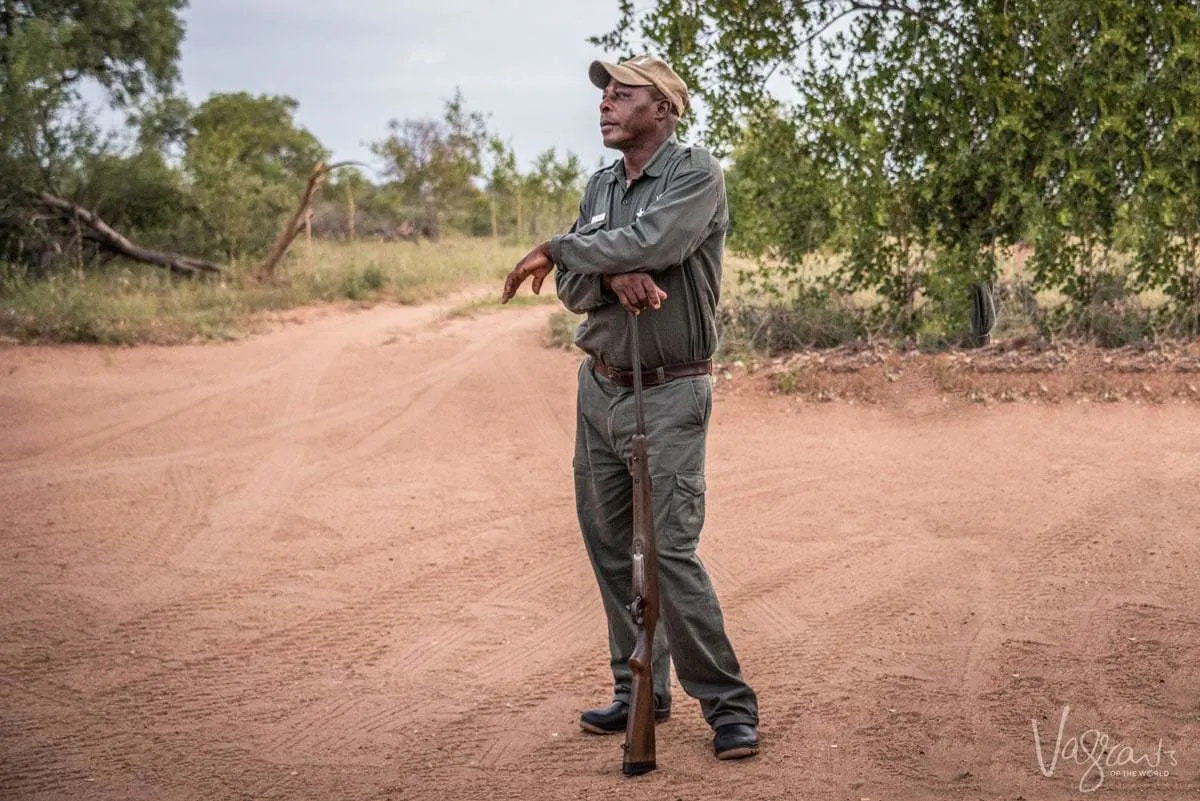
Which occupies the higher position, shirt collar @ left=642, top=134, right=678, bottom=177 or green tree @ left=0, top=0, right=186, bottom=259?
green tree @ left=0, top=0, right=186, bottom=259

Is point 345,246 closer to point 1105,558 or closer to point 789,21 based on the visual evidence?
point 789,21

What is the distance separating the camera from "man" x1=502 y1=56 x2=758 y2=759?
12.7 ft

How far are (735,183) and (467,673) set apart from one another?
741 cm

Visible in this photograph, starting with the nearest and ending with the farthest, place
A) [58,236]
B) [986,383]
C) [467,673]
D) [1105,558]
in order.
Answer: [467,673] → [1105,558] → [986,383] → [58,236]

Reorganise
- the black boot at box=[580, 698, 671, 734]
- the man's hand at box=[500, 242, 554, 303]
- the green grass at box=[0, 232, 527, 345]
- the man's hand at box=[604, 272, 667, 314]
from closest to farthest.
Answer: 1. the man's hand at box=[604, 272, 667, 314]
2. the man's hand at box=[500, 242, 554, 303]
3. the black boot at box=[580, 698, 671, 734]
4. the green grass at box=[0, 232, 527, 345]

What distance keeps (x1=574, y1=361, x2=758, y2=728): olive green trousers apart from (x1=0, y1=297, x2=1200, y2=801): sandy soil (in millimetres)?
266

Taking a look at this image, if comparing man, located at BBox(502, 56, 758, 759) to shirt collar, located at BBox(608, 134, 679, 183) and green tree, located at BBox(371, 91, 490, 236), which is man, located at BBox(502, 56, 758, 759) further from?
green tree, located at BBox(371, 91, 490, 236)

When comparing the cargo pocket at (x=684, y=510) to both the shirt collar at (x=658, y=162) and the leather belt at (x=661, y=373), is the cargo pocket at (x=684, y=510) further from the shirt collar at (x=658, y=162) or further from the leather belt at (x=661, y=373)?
the shirt collar at (x=658, y=162)

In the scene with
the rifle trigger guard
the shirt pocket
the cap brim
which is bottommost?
the rifle trigger guard

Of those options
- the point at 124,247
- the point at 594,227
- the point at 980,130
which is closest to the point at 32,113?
the point at 124,247

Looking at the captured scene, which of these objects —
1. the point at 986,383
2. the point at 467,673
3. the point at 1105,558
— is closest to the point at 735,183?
the point at 986,383

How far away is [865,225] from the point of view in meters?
10.8

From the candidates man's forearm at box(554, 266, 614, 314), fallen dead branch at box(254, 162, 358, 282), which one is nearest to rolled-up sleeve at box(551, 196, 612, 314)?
man's forearm at box(554, 266, 614, 314)

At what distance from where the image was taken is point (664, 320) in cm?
402
